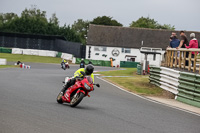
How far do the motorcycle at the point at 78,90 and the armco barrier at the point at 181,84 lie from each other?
5.83 metres

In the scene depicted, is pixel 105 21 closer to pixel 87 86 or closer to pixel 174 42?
pixel 174 42

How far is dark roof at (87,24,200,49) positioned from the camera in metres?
76.3

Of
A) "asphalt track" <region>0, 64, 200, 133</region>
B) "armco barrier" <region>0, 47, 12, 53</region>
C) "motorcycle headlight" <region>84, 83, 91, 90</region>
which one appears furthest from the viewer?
"armco barrier" <region>0, 47, 12, 53</region>

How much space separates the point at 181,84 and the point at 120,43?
59.8 m

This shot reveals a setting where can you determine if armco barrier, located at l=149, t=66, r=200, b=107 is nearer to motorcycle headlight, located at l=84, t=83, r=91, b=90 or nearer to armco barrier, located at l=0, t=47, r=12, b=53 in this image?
motorcycle headlight, located at l=84, t=83, r=91, b=90

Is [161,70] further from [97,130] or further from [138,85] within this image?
[97,130]

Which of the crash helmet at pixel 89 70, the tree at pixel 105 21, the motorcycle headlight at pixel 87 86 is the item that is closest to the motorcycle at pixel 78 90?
the motorcycle headlight at pixel 87 86

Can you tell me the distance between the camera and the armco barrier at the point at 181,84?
1571 centimetres

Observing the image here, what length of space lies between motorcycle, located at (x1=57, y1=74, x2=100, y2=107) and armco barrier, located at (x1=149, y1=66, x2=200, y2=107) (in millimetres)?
5831

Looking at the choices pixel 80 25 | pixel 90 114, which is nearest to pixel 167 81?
pixel 90 114

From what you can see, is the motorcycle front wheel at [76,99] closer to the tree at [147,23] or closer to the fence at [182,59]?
the fence at [182,59]

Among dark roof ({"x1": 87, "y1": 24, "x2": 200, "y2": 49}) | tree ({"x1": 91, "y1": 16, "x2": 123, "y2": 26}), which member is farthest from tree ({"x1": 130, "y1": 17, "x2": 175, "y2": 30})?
dark roof ({"x1": 87, "y1": 24, "x2": 200, "y2": 49})

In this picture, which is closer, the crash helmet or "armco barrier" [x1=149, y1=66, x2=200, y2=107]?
the crash helmet

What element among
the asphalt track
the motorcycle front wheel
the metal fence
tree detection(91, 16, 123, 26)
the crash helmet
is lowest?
the asphalt track
